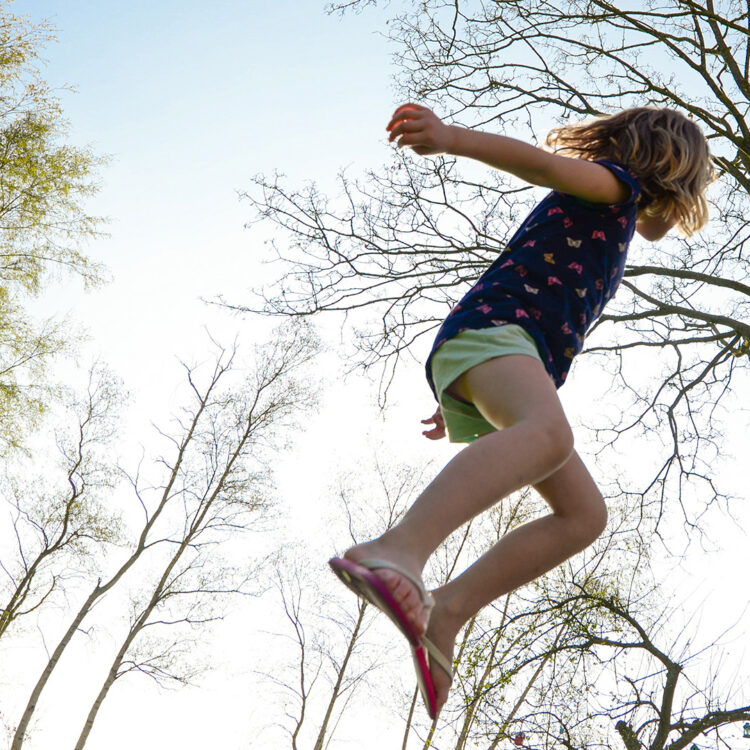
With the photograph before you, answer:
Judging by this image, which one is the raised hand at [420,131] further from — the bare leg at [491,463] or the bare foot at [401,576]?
the bare foot at [401,576]

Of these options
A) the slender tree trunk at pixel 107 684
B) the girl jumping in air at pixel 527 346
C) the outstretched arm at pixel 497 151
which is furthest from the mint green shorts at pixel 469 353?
the slender tree trunk at pixel 107 684

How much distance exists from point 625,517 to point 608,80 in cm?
390

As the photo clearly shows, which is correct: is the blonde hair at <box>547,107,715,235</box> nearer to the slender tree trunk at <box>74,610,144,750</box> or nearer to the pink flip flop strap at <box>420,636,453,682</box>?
the pink flip flop strap at <box>420,636,453,682</box>

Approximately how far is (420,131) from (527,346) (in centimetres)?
49

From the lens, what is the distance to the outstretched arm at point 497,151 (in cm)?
151

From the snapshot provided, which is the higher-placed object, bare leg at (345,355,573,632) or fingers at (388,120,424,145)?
fingers at (388,120,424,145)

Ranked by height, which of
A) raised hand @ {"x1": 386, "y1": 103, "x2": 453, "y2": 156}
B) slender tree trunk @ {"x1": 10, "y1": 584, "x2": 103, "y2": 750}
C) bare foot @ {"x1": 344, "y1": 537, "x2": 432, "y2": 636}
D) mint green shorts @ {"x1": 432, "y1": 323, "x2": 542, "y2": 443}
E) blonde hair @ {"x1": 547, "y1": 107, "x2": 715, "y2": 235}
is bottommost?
bare foot @ {"x1": 344, "y1": 537, "x2": 432, "y2": 636}

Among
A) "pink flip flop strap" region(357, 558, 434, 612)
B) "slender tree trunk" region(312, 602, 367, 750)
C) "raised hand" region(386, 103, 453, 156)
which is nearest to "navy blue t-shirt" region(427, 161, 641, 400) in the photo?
"raised hand" region(386, 103, 453, 156)

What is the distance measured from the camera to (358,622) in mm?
16656

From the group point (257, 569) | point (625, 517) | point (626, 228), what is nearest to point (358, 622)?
point (257, 569)

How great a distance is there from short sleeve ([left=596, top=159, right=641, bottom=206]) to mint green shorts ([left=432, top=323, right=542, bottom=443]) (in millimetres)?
437

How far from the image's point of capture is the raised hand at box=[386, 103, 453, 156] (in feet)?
4.94

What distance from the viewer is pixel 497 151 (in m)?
1.58

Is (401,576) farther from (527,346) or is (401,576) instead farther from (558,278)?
(558,278)
